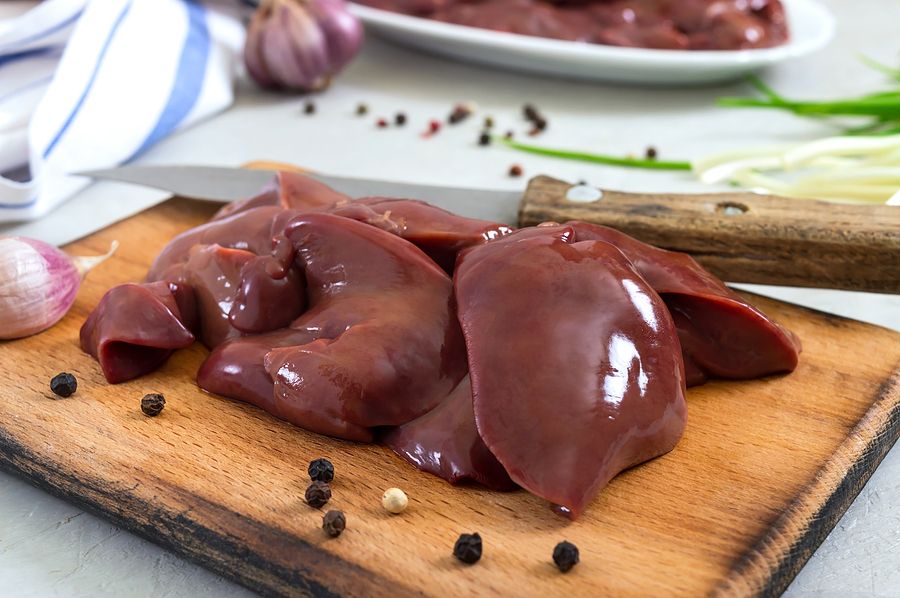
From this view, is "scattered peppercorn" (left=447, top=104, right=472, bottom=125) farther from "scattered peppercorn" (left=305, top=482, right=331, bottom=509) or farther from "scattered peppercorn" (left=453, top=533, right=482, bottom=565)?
"scattered peppercorn" (left=453, top=533, right=482, bottom=565)

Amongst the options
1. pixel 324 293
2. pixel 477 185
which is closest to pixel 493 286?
pixel 324 293

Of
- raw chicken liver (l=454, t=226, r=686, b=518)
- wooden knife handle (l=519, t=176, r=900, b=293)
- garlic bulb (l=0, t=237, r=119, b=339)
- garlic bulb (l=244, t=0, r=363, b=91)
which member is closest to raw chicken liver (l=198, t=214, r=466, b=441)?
raw chicken liver (l=454, t=226, r=686, b=518)

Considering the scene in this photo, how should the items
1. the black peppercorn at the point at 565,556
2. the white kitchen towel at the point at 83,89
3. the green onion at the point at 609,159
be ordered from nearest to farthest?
the black peppercorn at the point at 565,556 → the white kitchen towel at the point at 83,89 → the green onion at the point at 609,159

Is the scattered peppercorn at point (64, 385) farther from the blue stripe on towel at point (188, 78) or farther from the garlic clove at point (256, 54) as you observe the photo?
the garlic clove at point (256, 54)

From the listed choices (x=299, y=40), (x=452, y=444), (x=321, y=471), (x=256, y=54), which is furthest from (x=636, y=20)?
(x=321, y=471)

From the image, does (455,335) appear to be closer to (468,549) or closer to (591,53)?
(468,549)

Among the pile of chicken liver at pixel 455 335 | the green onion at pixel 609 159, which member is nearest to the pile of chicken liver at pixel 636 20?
the green onion at pixel 609 159
